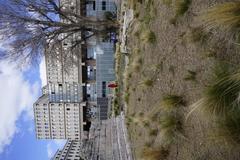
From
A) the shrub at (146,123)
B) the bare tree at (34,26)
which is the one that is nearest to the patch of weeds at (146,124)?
the shrub at (146,123)

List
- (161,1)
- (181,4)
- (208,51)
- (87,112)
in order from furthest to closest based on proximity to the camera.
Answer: (87,112), (161,1), (181,4), (208,51)

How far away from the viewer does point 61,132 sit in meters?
80.5

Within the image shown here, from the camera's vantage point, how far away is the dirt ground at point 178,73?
7.30 m

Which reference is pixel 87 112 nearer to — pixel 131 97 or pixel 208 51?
pixel 131 97

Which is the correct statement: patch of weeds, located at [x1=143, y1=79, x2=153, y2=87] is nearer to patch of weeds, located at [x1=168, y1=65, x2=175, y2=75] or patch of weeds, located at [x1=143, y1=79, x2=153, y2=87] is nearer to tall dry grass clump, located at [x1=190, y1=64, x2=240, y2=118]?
patch of weeds, located at [x1=168, y1=65, x2=175, y2=75]

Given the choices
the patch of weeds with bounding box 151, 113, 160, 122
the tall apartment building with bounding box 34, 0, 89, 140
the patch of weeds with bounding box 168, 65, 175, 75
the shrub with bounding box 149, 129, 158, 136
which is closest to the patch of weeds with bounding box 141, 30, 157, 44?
the patch of weeds with bounding box 168, 65, 175, 75

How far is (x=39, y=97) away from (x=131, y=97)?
230ft

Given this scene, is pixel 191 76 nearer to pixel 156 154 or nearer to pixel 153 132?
pixel 156 154

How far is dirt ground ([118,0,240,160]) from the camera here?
23.9ft

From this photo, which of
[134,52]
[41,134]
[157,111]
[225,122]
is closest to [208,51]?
[225,122]

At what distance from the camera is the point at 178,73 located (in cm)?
904

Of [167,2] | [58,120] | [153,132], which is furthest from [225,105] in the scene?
[58,120]

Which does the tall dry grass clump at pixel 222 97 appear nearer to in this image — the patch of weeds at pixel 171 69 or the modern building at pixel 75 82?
the patch of weeds at pixel 171 69

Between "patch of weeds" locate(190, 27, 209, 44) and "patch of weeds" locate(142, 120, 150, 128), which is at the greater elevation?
"patch of weeds" locate(190, 27, 209, 44)
